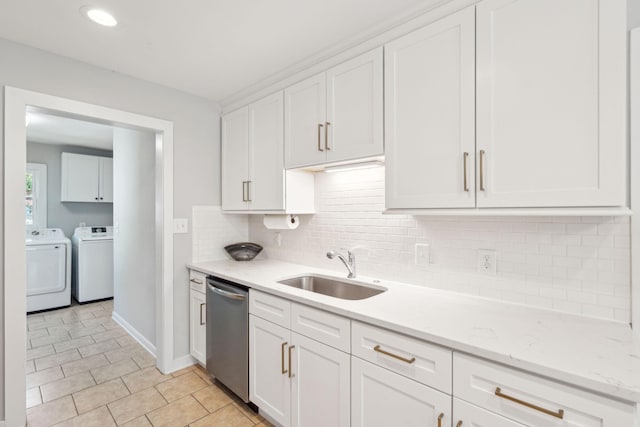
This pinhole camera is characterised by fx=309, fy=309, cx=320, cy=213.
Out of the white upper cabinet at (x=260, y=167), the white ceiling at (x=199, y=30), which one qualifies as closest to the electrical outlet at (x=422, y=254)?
the white upper cabinet at (x=260, y=167)

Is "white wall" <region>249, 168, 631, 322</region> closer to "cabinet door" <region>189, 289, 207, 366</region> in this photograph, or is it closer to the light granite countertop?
the light granite countertop

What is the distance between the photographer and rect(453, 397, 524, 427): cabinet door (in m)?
1.00

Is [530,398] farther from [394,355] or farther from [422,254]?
[422,254]

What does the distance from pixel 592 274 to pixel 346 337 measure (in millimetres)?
1080

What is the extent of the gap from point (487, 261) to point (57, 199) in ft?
20.2

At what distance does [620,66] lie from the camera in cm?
→ 103

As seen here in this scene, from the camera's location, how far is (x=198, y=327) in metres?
2.53

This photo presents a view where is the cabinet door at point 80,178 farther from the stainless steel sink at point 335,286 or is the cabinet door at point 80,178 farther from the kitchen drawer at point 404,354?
the kitchen drawer at point 404,354

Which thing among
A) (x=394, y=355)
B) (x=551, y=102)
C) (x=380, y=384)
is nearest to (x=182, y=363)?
(x=380, y=384)

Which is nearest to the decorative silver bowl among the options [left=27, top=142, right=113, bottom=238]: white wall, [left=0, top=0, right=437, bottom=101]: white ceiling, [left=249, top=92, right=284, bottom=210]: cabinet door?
[left=249, top=92, right=284, bottom=210]: cabinet door

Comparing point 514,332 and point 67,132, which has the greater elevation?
point 67,132

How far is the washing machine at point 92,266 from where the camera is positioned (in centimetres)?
439

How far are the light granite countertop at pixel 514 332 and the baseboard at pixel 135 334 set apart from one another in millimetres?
1867

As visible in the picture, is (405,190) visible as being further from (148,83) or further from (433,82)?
(148,83)
